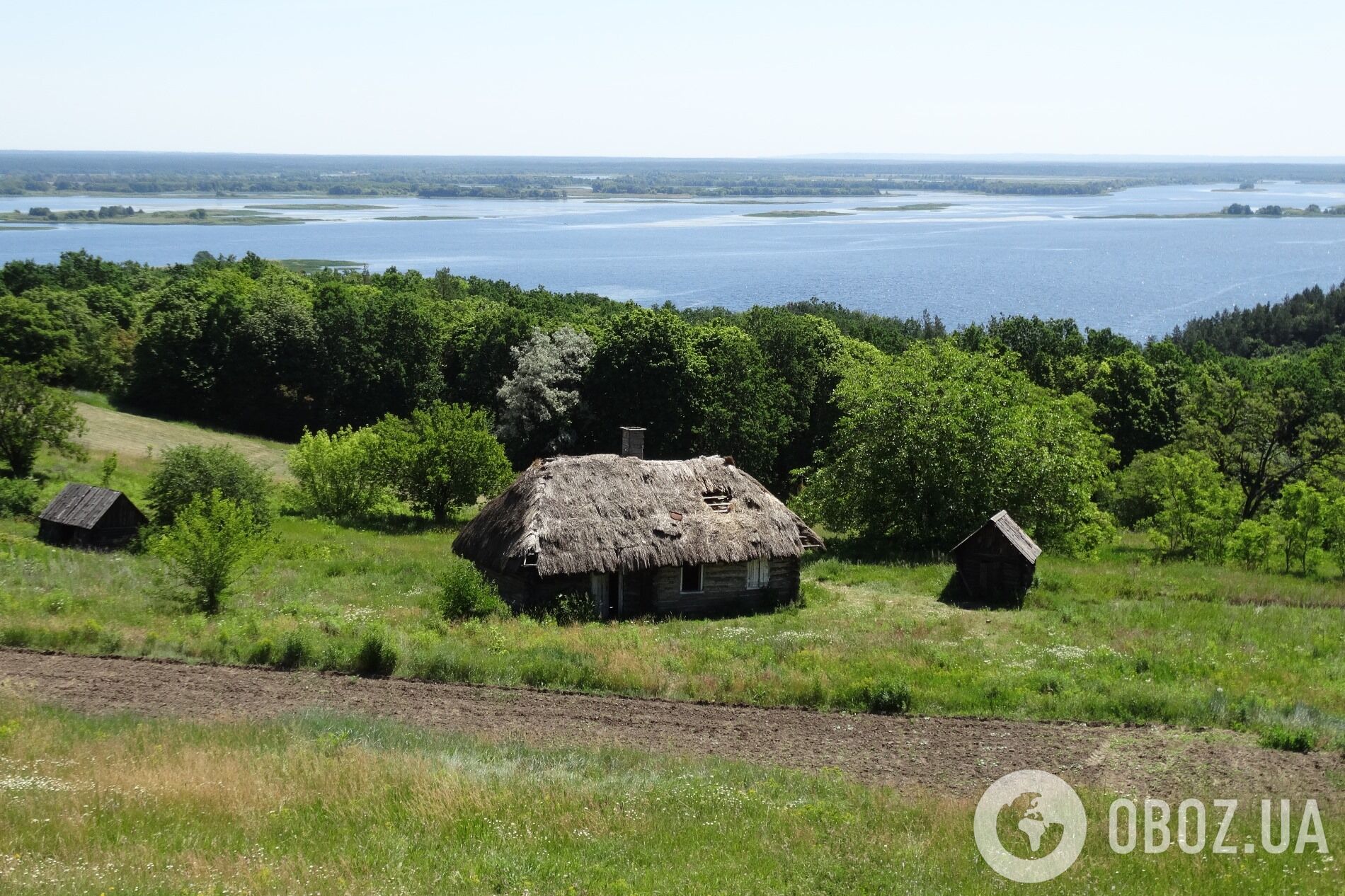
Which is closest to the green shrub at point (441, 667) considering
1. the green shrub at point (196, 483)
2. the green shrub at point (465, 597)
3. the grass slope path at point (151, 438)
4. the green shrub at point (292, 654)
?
the green shrub at point (292, 654)

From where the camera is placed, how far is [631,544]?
2588cm

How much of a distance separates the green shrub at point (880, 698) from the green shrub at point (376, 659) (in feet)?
27.1

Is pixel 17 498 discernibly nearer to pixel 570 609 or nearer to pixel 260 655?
pixel 260 655

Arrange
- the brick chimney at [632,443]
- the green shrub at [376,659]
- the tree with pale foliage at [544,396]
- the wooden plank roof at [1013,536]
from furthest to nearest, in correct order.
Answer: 1. the tree with pale foliage at [544,396]
2. the brick chimney at [632,443]
3. the wooden plank roof at [1013,536]
4. the green shrub at [376,659]

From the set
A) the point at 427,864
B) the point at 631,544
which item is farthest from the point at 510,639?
the point at 427,864

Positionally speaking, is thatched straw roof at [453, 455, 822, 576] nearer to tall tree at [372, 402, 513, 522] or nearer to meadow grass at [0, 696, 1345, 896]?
tall tree at [372, 402, 513, 522]

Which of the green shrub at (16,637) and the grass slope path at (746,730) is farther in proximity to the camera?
the green shrub at (16,637)

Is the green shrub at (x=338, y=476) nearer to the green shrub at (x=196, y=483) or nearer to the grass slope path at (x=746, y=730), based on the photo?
the green shrub at (x=196, y=483)

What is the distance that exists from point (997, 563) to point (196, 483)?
24.0 metres

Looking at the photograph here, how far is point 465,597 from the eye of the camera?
2400cm

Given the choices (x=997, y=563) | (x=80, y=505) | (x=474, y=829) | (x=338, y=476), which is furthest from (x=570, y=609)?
(x=338, y=476)

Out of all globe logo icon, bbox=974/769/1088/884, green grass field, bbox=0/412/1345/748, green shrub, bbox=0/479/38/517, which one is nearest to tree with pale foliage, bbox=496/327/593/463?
green shrub, bbox=0/479/38/517

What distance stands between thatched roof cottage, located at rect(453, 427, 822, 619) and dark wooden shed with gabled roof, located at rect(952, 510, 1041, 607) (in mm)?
4022

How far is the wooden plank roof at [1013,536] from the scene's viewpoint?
87.0ft
